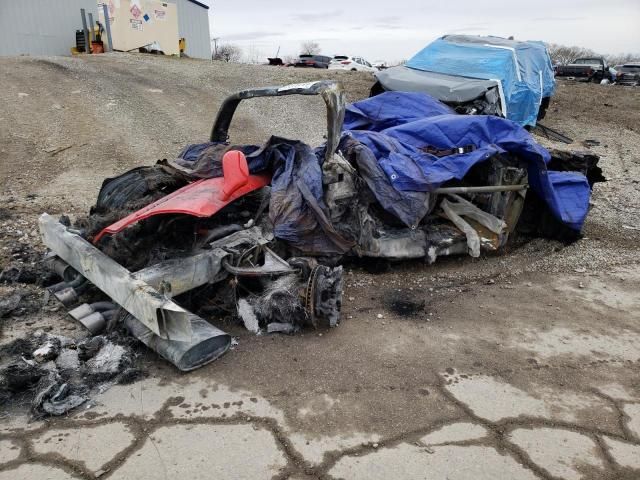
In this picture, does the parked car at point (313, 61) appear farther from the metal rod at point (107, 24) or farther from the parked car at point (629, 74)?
the parked car at point (629, 74)

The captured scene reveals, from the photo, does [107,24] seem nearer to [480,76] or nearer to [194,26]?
[194,26]

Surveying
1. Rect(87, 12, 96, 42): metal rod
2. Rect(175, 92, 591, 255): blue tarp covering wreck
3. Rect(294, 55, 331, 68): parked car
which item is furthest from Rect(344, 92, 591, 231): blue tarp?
Rect(294, 55, 331, 68): parked car

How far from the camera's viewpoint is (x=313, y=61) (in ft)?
88.6

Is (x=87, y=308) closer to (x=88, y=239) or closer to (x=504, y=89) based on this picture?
(x=88, y=239)

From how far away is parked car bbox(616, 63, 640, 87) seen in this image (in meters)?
22.0

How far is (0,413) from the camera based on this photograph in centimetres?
274

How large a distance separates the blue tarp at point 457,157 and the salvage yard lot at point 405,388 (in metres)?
0.58

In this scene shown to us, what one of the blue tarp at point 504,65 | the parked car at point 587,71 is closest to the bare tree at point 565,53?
the parked car at point 587,71

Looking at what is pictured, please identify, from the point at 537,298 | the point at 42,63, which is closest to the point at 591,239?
Answer: the point at 537,298

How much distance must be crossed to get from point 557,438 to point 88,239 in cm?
350

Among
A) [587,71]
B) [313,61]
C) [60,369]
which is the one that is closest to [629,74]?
[587,71]

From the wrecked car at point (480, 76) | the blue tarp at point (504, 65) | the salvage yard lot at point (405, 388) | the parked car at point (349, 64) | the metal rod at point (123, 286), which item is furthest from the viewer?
the parked car at point (349, 64)

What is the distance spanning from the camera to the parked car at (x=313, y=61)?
87.7ft

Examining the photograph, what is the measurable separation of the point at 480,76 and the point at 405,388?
611 centimetres
